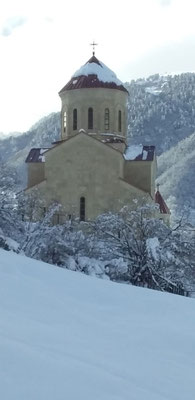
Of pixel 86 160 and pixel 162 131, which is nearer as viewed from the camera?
pixel 86 160

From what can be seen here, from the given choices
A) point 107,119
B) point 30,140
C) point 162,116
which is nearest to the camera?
point 107,119

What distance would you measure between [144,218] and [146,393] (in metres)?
16.7

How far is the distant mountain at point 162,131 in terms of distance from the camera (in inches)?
4550

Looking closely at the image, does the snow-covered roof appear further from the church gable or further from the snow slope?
the snow slope

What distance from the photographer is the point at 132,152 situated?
95.2 ft

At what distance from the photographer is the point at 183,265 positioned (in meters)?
19.2

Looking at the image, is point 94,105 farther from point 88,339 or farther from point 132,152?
point 88,339

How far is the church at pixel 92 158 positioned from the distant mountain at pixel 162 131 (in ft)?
250

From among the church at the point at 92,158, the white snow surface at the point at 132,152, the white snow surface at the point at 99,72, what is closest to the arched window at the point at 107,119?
the church at the point at 92,158

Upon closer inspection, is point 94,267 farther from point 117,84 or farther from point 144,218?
point 117,84

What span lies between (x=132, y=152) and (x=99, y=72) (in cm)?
426

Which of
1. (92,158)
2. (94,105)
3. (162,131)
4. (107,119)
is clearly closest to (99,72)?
(94,105)

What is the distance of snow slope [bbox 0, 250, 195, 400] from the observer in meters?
3.78

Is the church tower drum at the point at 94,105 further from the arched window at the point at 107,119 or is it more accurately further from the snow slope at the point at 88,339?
the snow slope at the point at 88,339
